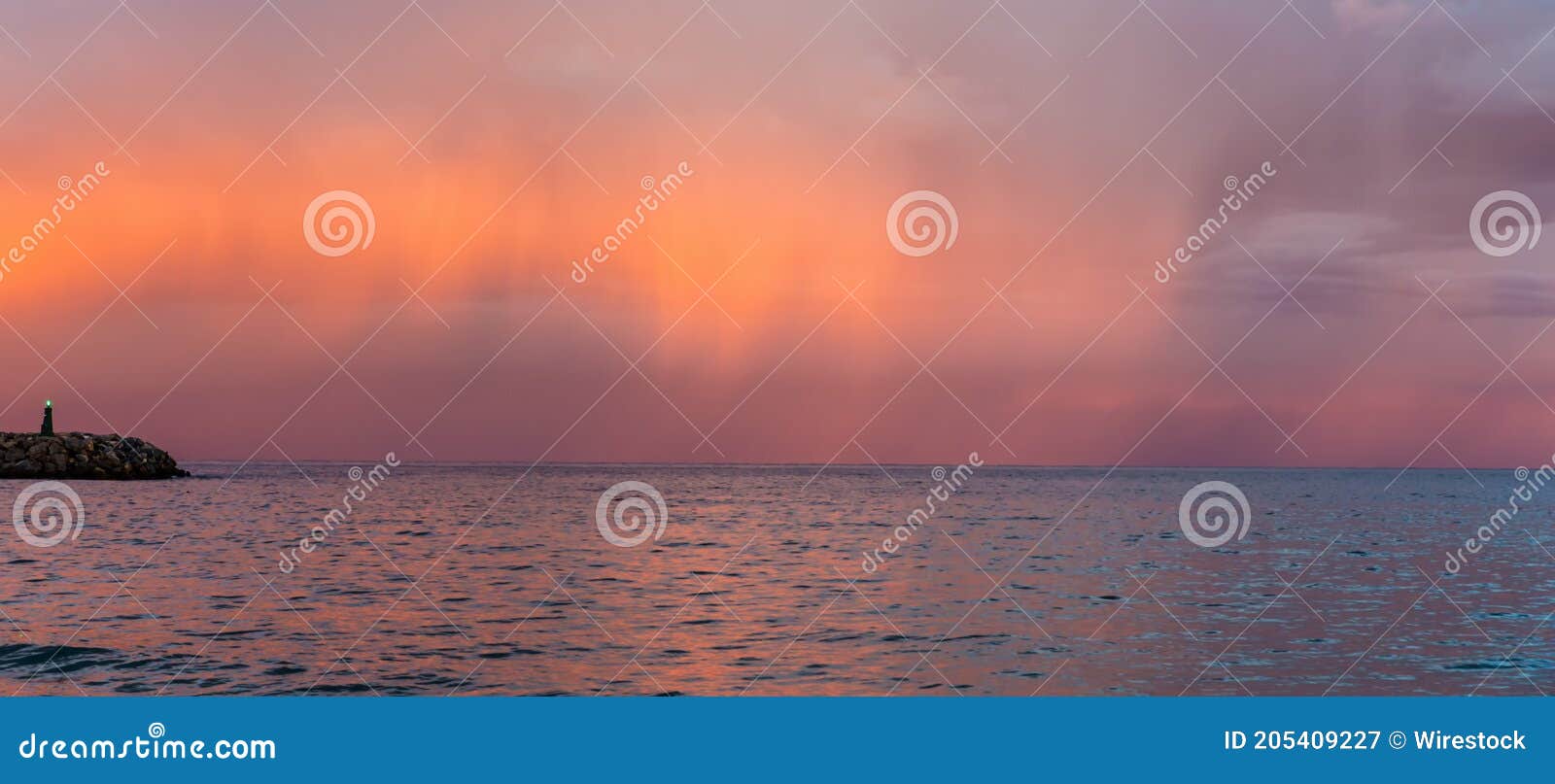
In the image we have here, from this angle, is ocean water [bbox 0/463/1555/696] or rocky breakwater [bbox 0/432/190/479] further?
rocky breakwater [bbox 0/432/190/479]

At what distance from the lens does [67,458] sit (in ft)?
413

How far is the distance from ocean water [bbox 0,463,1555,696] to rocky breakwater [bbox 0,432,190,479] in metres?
86.7

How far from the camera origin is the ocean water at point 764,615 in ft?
64.5

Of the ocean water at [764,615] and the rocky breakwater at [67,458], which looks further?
the rocky breakwater at [67,458]

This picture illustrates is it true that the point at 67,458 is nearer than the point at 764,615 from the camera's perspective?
No

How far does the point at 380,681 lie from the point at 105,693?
429 centimetres

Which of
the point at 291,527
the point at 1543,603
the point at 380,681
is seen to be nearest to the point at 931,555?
the point at 1543,603

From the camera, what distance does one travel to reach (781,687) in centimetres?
1897

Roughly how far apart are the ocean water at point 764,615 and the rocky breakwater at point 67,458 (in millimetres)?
86658

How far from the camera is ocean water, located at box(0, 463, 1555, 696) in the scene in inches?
774

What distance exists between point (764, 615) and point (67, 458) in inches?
5025

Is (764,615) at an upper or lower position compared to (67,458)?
upper

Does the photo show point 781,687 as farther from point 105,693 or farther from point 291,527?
point 291,527

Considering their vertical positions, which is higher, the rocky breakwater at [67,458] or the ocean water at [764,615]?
the ocean water at [764,615]
